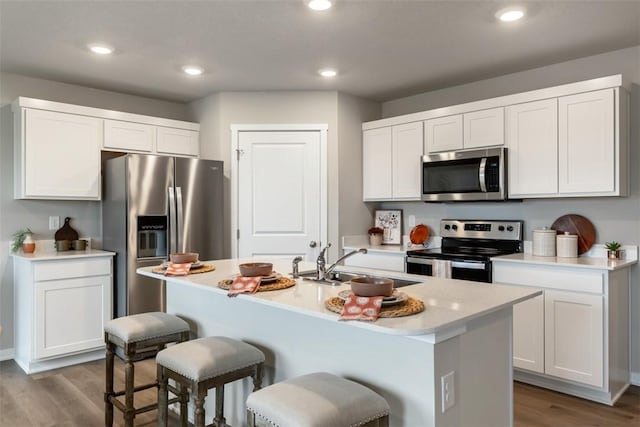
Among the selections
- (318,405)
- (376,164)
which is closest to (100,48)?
(376,164)

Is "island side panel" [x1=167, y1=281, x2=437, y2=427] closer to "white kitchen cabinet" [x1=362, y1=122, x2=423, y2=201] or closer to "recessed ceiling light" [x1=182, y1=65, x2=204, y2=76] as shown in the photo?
"recessed ceiling light" [x1=182, y1=65, x2=204, y2=76]

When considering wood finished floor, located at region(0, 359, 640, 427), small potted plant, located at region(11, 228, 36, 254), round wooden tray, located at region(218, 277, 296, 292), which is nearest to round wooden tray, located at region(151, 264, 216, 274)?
round wooden tray, located at region(218, 277, 296, 292)

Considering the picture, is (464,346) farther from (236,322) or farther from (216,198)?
(216,198)

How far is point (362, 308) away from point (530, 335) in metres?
2.18

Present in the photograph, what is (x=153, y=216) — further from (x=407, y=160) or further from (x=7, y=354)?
(x=407, y=160)

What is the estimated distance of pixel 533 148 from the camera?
333 cm

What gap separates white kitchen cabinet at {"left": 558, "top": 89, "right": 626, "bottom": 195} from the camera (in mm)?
2955

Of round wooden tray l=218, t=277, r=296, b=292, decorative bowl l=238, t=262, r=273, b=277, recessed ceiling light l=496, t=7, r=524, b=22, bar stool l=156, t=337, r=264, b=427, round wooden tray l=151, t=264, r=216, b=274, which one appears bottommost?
bar stool l=156, t=337, r=264, b=427

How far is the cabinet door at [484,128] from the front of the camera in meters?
3.51

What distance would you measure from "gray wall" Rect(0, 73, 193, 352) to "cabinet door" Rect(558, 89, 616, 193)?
154 inches

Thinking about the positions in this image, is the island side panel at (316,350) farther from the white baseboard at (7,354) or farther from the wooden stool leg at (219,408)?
the white baseboard at (7,354)

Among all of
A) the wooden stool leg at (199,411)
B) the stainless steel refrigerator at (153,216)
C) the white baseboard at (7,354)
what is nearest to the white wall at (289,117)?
the stainless steel refrigerator at (153,216)

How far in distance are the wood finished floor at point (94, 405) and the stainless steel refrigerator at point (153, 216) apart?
26.4 inches

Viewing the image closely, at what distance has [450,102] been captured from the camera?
4215 mm
